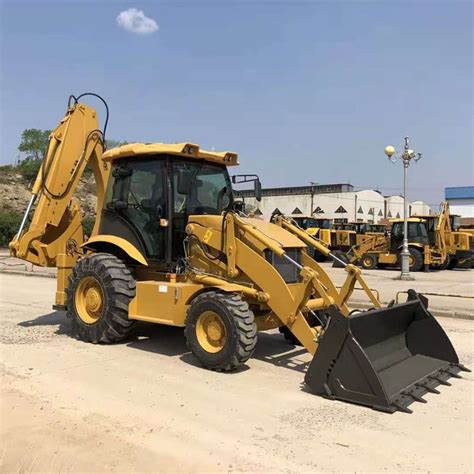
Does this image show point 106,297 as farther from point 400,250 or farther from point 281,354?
point 400,250

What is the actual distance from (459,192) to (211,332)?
6685 cm

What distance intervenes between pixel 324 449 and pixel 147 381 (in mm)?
2436

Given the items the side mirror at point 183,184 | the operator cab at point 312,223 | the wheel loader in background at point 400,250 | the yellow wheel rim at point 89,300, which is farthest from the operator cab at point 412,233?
the yellow wheel rim at point 89,300

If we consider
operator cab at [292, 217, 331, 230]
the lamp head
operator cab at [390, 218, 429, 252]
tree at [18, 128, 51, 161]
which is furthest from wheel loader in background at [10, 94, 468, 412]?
tree at [18, 128, 51, 161]

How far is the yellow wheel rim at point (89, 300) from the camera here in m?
7.79

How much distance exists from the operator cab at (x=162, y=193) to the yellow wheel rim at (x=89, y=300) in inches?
32.3

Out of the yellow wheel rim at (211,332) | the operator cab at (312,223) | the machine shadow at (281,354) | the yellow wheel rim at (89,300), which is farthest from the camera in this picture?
the operator cab at (312,223)

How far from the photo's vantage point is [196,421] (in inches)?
189

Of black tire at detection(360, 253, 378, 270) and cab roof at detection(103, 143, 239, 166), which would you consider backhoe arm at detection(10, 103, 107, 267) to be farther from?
black tire at detection(360, 253, 378, 270)

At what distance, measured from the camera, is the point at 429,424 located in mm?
4816

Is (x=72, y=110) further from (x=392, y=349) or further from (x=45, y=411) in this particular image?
(x=392, y=349)

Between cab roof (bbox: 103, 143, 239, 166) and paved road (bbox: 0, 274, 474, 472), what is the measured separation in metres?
2.75

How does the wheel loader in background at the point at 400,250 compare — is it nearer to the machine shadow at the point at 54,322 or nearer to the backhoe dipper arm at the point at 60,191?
the machine shadow at the point at 54,322

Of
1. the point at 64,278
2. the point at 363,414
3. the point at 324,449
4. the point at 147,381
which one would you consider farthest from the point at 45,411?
the point at 64,278
